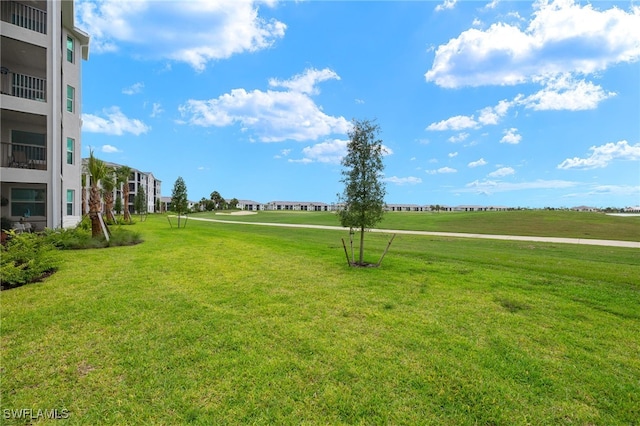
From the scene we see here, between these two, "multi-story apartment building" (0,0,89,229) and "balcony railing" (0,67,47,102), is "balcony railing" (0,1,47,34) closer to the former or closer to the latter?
"multi-story apartment building" (0,0,89,229)

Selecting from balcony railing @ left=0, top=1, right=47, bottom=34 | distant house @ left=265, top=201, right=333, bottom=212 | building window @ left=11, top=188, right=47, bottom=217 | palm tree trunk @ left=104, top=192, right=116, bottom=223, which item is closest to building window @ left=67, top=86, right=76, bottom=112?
balcony railing @ left=0, top=1, right=47, bottom=34

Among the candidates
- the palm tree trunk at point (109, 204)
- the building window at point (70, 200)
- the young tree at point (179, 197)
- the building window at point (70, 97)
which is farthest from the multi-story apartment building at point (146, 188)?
the building window at point (70, 97)

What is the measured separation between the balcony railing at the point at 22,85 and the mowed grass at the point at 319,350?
13393mm

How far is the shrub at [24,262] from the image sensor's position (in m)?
7.18

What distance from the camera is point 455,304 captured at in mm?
6336

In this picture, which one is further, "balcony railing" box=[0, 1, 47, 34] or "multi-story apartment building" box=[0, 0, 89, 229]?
"balcony railing" box=[0, 1, 47, 34]

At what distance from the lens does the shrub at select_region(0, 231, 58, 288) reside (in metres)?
7.18

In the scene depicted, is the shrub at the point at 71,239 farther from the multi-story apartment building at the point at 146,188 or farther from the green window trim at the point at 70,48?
the multi-story apartment building at the point at 146,188

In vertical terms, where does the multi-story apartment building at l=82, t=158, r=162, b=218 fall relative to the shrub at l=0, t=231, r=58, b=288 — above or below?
above

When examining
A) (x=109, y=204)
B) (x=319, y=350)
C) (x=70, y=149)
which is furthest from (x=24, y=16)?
(x=319, y=350)

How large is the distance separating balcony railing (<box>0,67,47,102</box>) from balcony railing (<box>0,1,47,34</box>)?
2.50 meters

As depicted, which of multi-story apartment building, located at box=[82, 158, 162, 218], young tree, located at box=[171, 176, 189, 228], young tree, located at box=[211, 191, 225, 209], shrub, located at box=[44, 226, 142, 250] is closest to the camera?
shrub, located at box=[44, 226, 142, 250]

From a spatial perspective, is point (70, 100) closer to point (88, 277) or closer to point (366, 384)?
point (88, 277)

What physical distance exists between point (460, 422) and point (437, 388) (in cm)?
48
